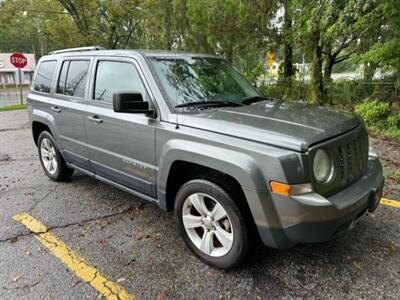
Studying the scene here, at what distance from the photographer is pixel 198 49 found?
1326cm

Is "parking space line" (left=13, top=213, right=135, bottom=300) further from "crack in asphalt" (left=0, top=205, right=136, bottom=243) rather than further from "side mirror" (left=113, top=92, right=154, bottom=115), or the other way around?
"side mirror" (left=113, top=92, right=154, bottom=115)

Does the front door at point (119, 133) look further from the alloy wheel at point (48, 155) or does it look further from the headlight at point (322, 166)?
the headlight at point (322, 166)

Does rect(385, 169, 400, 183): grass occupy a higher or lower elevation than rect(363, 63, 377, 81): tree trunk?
lower

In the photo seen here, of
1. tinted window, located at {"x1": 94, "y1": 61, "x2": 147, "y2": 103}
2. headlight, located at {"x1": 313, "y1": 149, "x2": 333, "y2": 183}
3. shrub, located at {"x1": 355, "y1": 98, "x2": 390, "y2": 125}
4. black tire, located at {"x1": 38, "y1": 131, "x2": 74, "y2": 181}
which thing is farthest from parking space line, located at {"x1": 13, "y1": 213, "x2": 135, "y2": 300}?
shrub, located at {"x1": 355, "y1": 98, "x2": 390, "y2": 125}

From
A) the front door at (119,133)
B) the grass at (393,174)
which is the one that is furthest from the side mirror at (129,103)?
the grass at (393,174)

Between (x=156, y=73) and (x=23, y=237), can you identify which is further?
(x=23, y=237)

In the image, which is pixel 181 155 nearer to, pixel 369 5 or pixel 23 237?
pixel 23 237

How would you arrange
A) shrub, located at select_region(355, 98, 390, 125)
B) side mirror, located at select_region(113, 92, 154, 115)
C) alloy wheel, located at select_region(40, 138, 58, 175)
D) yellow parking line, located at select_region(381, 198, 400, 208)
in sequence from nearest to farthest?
1. side mirror, located at select_region(113, 92, 154, 115)
2. yellow parking line, located at select_region(381, 198, 400, 208)
3. alloy wheel, located at select_region(40, 138, 58, 175)
4. shrub, located at select_region(355, 98, 390, 125)

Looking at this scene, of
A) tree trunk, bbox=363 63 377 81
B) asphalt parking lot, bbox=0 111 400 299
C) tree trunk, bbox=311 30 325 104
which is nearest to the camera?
asphalt parking lot, bbox=0 111 400 299

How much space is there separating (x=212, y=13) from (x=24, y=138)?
7046 millimetres

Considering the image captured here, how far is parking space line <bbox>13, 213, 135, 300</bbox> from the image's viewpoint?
2.63 metres

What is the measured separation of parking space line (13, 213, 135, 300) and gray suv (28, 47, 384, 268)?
29.9 inches

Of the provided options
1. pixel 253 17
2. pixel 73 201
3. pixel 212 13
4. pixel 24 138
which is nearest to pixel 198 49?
pixel 212 13

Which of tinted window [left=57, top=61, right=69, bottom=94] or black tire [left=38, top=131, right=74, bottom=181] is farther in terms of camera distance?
black tire [left=38, top=131, right=74, bottom=181]
